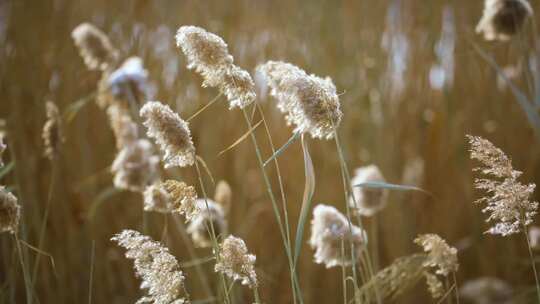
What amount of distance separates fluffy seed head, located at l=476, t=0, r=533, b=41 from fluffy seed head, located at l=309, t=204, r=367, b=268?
0.47 m

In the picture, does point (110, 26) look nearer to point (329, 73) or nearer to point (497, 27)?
point (329, 73)

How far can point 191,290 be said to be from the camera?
1306mm

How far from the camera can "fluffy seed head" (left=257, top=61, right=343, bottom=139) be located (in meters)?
0.60

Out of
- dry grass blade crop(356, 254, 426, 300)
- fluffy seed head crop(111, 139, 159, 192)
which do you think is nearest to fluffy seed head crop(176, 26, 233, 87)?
Result: dry grass blade crop(356, 254, 426, 300)

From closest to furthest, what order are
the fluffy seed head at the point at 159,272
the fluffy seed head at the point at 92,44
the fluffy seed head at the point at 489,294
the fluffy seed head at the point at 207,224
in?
the fluffy seed head at the point at 159,272 → the fluffy seed head at the point at 489,294 → the fluffy seed head at the point at 207,224 → the fluffy seed head at the point at 92,44

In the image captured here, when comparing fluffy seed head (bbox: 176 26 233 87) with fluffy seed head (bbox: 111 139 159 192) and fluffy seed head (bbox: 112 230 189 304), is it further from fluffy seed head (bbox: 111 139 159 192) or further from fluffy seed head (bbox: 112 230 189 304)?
fluffy seed head (bbox: 111 139 159 192)

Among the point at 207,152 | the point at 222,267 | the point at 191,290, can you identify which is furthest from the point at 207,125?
the point at 222,267

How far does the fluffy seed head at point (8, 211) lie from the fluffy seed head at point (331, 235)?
1.28ft

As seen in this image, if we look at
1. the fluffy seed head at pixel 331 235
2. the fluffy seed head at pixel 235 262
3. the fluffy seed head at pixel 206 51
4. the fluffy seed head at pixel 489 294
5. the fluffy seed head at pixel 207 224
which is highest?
the fluffy seed head at pixel 206 51

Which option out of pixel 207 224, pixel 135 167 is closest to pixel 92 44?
pixel 135 167

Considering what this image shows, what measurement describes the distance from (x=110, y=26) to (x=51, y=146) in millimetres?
894

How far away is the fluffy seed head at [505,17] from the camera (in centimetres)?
106

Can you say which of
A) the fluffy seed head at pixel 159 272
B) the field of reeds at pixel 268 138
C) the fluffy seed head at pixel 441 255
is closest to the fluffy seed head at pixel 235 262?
the fluffy seed head at pixel 159 272

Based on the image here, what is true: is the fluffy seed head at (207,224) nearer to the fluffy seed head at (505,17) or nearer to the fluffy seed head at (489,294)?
the fluffy seed head at (489,294)
